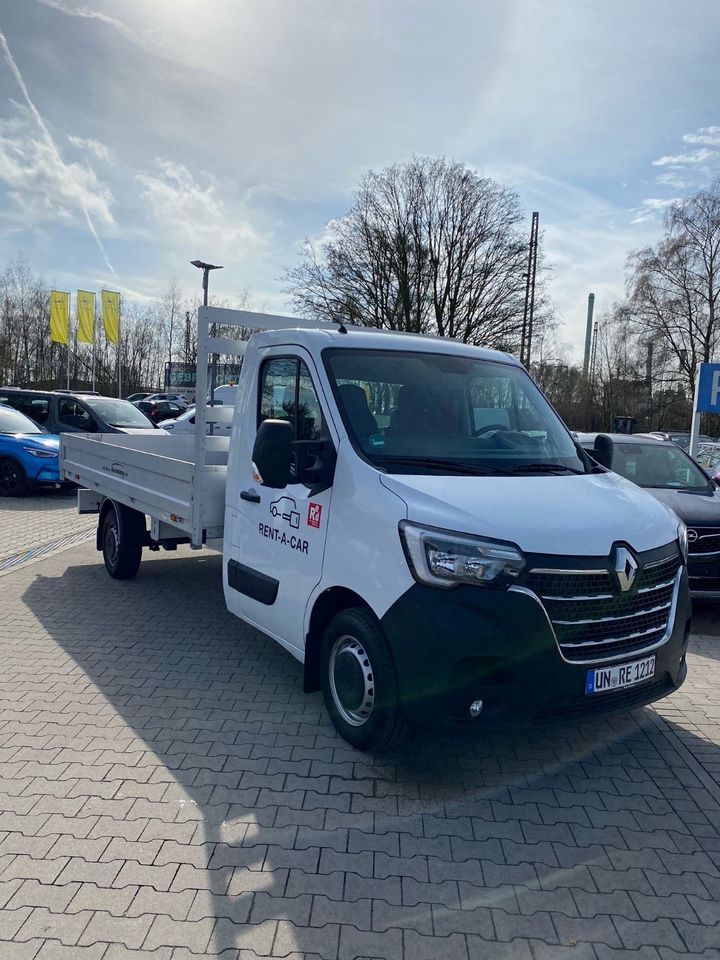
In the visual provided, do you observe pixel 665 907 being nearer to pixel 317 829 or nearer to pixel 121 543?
pixel 317 829

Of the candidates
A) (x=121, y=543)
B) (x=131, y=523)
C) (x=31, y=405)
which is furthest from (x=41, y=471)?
(x=131, y=523)

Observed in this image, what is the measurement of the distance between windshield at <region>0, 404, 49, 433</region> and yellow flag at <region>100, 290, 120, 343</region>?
25842 millimetres

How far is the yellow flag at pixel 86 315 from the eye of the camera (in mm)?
37969

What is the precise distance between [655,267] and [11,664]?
39.7 m

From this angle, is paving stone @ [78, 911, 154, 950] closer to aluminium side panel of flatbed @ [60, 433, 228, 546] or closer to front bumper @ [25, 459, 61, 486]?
aluminium side panel of flatbed @ [60, 433, 228, 546]

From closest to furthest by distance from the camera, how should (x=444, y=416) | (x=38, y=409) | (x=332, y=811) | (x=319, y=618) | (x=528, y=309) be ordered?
(x=332, y=811) → (x=319, y=618) → (x=444, y=416) → (x=38, y=409) → (x=528, y=309)

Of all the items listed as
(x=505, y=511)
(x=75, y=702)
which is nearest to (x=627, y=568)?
(x=505, y=511)

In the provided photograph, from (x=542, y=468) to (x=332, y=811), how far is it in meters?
2.13

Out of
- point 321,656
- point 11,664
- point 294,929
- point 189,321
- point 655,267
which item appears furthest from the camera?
point 189,321

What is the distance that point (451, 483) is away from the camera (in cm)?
360

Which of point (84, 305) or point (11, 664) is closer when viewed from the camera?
point (11, 664)

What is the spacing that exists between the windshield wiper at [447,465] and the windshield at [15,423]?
11721 millimetres

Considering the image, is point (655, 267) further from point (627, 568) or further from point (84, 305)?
point (627, 568)

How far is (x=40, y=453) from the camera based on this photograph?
13.0m
